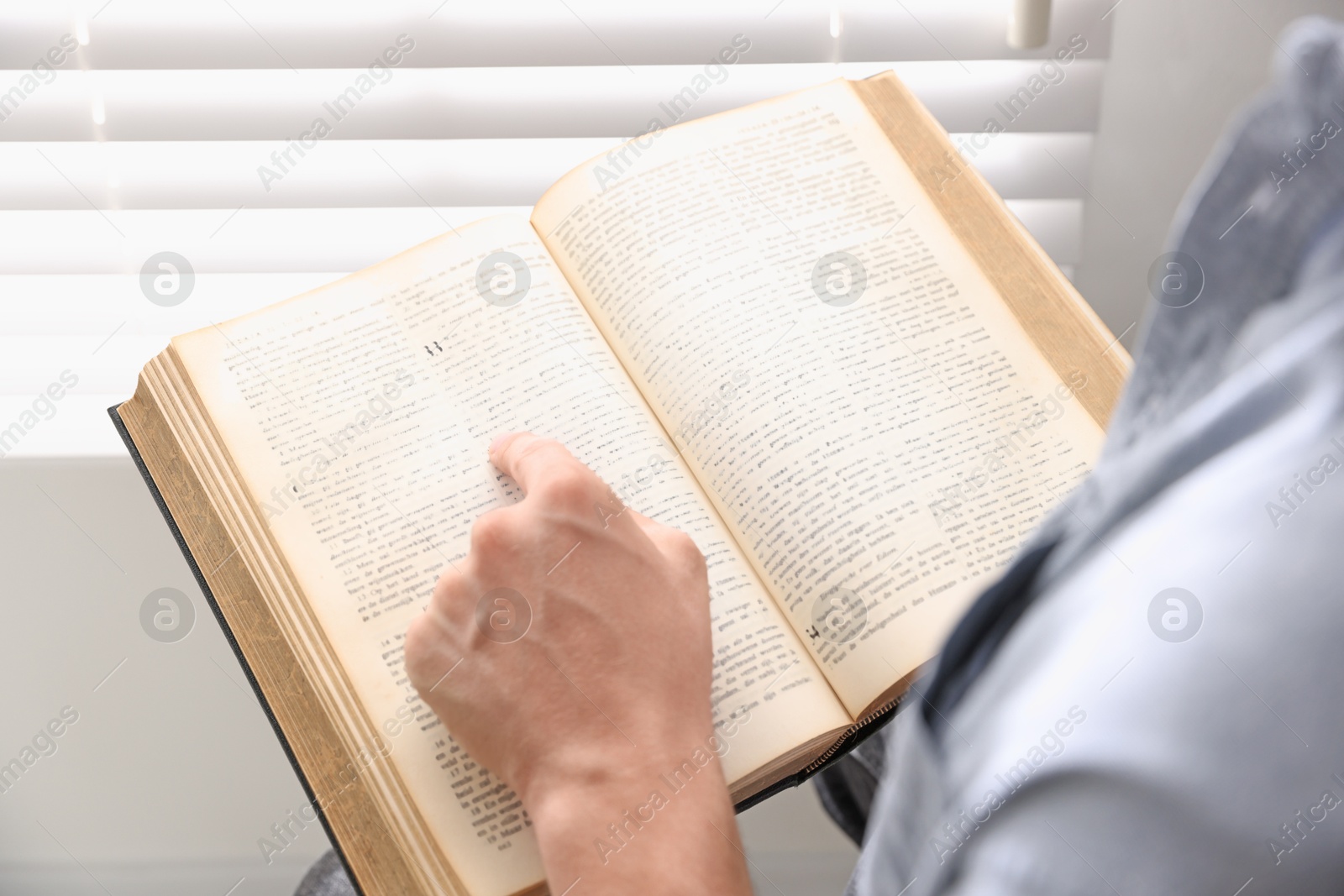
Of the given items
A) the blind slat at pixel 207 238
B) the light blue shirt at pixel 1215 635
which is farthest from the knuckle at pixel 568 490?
the blind slat at pixel 207 238

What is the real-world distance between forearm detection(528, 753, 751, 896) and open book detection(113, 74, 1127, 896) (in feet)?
0.08

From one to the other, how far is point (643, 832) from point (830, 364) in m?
0.24

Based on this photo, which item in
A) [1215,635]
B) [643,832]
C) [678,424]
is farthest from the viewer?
[678,424]

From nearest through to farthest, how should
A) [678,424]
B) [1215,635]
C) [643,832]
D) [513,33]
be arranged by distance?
[1215,635]
[643,832]
[678,424]
[513,33]

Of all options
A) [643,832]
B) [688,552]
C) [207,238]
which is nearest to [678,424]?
[688,552]

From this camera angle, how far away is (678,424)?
0.51 m

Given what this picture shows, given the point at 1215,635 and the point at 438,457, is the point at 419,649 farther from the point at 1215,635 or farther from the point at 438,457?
the point at 1215,635

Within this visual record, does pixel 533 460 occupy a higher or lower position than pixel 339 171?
lower

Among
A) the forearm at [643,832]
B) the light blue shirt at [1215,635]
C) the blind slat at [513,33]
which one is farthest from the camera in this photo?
the blind slat at [513,33]

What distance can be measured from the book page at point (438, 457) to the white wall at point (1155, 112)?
50 centimetres

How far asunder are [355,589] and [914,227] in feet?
1.14

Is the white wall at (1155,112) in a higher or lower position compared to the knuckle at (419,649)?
higher

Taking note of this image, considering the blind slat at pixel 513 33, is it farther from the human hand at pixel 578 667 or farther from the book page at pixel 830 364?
the human hand at pixel 578 667

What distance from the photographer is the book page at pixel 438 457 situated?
42cm
